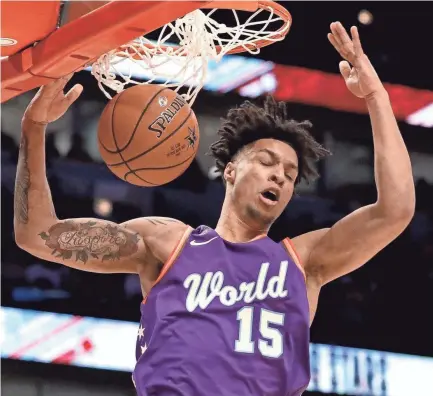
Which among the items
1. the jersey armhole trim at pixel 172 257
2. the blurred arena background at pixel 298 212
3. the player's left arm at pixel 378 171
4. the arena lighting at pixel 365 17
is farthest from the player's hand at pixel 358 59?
the arena lighting at pixel 365 17

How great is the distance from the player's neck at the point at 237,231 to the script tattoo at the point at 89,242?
309 mm

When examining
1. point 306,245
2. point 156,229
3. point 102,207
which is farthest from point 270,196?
point 102,207

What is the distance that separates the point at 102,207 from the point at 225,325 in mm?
3874

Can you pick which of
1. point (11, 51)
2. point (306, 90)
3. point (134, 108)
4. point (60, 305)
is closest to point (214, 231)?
point (134, 108)

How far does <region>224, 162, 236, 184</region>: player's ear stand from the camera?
327 centimetres

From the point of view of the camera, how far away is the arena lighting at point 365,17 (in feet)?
24.7

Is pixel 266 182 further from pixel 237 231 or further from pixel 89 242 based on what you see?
pixel 89 242

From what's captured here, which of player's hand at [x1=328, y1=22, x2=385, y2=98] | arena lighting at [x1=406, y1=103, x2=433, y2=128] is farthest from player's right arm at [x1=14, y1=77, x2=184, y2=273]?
arena lighting at [x1=406, y1=103, x2=433, y2=128]

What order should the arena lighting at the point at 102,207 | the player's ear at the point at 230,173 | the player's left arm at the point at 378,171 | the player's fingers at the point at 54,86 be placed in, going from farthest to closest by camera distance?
the arena lighting at the point at 102,207 < the player's ear at the point at 230,173 < the player's fingers at the point at 54,86 < the player's left arm at the point at 378,171

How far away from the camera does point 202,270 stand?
299 cm

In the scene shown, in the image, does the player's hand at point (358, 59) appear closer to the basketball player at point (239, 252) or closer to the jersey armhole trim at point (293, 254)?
the basketball player at point (239, 252)

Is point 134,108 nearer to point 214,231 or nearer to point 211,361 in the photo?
point 214,231

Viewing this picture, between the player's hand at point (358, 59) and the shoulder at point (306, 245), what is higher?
the player's hand at point (358, 59)

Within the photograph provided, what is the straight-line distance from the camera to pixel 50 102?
10.1 feet
